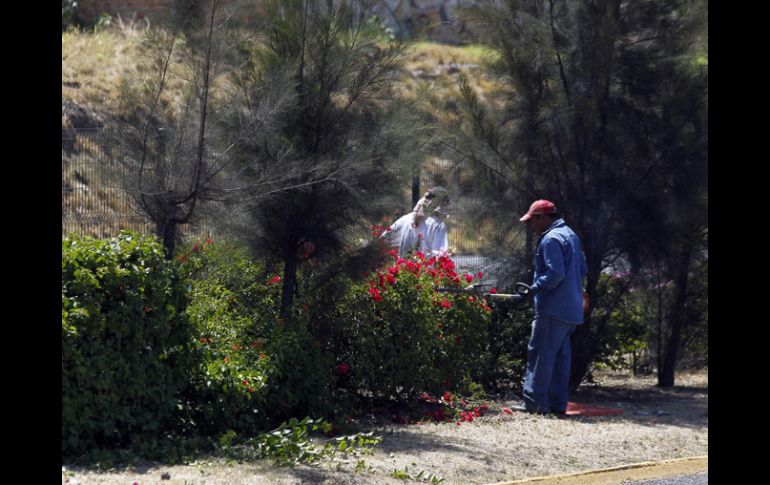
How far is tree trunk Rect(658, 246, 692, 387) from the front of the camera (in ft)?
35.0

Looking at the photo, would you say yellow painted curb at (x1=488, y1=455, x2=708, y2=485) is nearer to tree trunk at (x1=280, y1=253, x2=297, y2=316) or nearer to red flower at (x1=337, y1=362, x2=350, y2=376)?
red flower at (x1=337, y1=362, x2=350, y2=376)

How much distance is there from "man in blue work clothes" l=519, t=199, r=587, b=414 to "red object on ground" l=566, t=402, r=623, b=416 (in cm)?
16

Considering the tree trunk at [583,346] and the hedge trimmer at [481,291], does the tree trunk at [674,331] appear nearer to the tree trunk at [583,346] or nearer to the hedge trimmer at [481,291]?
the tree trunk at [583,346]

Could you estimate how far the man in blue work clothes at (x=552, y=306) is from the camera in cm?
861

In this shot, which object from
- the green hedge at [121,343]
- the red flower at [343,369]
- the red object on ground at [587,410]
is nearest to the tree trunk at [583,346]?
the red object on ground at [587,410]

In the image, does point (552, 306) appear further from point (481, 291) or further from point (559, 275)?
point (481, 291)

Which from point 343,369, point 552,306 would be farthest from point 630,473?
point 343,369

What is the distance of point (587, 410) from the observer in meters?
9.04

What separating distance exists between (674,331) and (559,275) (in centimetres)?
299

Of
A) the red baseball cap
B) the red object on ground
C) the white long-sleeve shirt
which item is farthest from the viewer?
the white long-sleeve shirt

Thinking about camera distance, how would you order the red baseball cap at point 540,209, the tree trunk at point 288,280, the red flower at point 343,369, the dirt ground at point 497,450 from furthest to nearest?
the red baseball cap at point 540,209
the red flower at point 343,369
the tree trunk at point 288,280
the dirt ground at point 497,450

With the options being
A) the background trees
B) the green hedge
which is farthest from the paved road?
the green hedge

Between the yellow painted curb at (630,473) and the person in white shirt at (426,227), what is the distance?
145 inches

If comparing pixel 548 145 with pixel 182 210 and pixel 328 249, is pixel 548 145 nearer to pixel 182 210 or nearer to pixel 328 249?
pixel 328 249
